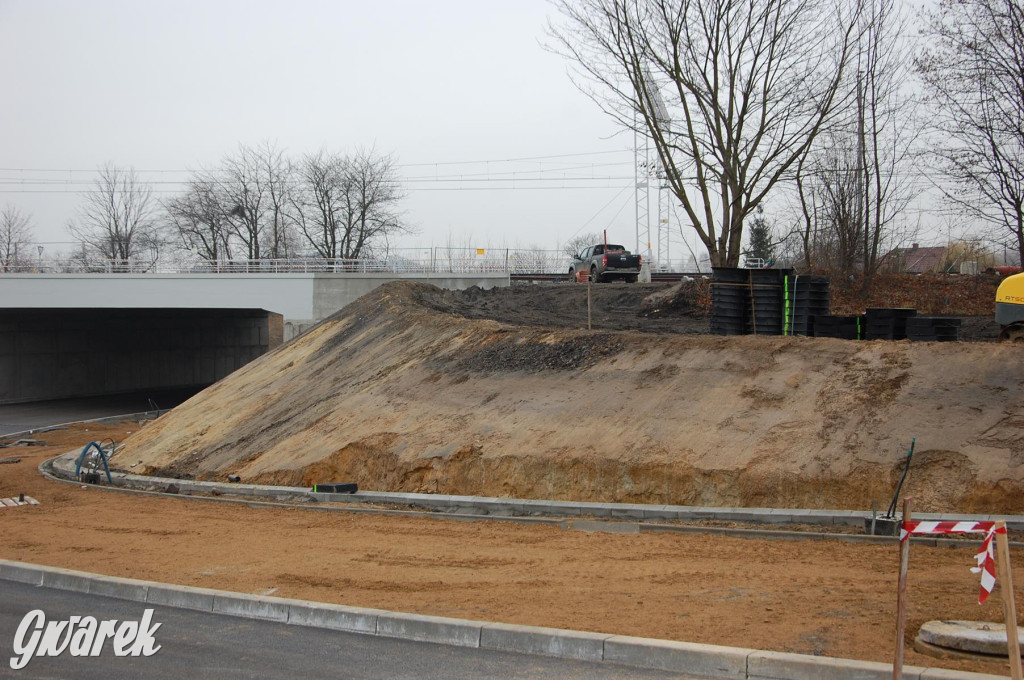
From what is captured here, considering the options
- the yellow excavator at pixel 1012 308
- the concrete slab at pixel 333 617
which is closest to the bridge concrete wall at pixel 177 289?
the yellow excavator at pixel 1012 308

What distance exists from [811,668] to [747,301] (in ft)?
43.6

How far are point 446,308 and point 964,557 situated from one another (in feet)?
64.8

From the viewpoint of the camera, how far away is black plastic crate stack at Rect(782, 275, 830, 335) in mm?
18031

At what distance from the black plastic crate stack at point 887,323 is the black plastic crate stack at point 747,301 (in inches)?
80.8

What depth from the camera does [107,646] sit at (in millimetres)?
7602

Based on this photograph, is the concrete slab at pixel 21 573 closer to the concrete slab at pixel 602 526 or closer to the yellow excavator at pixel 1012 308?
the concrete slab at pixel 602 526

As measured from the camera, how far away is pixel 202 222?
62000 millimetres

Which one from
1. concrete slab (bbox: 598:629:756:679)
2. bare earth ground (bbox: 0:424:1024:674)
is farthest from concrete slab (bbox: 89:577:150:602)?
concrete slab (bbox: 598:629:756:679)

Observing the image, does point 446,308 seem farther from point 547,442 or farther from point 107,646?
point 107,646

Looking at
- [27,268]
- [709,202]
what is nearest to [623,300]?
[709,202]

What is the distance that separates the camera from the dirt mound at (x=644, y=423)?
38.4 ft

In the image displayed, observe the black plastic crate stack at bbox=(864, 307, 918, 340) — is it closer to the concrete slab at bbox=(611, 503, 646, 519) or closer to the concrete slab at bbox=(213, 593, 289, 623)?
the concrete slab at bbox=(611, 503, 646, 519)

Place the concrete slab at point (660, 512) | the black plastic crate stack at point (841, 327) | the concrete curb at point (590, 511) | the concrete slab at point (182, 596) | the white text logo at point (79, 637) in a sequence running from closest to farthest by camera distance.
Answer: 1. the white text logo at point (79, 637)
2. the concrete slab at point (182, 596)
3. the concrete curb at point (590, 511)
4. the concrete slab at point (660, 512)
5. the black plastic crate stack at point (841, 327)

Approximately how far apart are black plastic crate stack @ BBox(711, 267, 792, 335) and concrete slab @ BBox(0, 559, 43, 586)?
1371 centimetres
